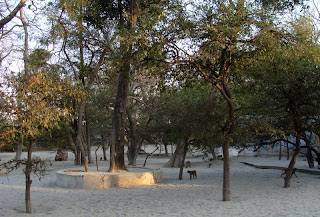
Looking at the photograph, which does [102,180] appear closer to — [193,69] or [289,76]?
[193,69]

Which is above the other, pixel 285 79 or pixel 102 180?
pixel 285 79

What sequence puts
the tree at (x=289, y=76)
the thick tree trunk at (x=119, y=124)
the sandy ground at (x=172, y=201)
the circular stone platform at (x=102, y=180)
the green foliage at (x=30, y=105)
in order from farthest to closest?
the thick tree trunk at (x=119, y=124)
the circular stone platform at (x=102, y=180)
the tree at (x=289, y=76)
the sandy ground at (x=172, y=201)
the green foliage at (x=30, y=105)

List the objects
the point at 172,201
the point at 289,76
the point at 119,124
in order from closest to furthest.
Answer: the point at 172,201, the point at 289,76, the point at 119,124

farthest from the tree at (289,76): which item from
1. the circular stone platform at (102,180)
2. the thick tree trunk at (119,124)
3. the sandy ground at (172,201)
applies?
the thick tree trunk at (119,124)

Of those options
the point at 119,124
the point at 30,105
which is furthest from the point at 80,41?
the point at 30,105

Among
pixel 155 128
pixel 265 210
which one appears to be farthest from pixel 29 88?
pixel 155 128

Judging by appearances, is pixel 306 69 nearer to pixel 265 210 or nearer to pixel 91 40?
pixel 265 210

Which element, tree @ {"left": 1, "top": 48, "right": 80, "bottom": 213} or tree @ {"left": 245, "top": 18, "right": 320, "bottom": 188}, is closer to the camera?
tree @ {"left": 1, "top": 48, "right": 80, "bottom": 213}

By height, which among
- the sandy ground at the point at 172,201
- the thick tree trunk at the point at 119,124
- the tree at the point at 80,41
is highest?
the tree at the point at 80,41

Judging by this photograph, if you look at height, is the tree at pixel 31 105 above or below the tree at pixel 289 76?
below

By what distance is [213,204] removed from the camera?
914 cm

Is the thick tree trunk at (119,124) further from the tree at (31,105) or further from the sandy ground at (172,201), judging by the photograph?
the tree at (31,105)

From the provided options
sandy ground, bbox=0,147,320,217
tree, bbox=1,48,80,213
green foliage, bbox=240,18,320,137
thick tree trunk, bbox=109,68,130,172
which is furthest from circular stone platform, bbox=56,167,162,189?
tree, bbox=1,48,80,213

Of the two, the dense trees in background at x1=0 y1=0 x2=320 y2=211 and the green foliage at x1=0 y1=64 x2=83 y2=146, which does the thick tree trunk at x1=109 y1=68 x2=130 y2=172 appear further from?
the green foliage at x1=0 y1=64 x2=83 y2=146
